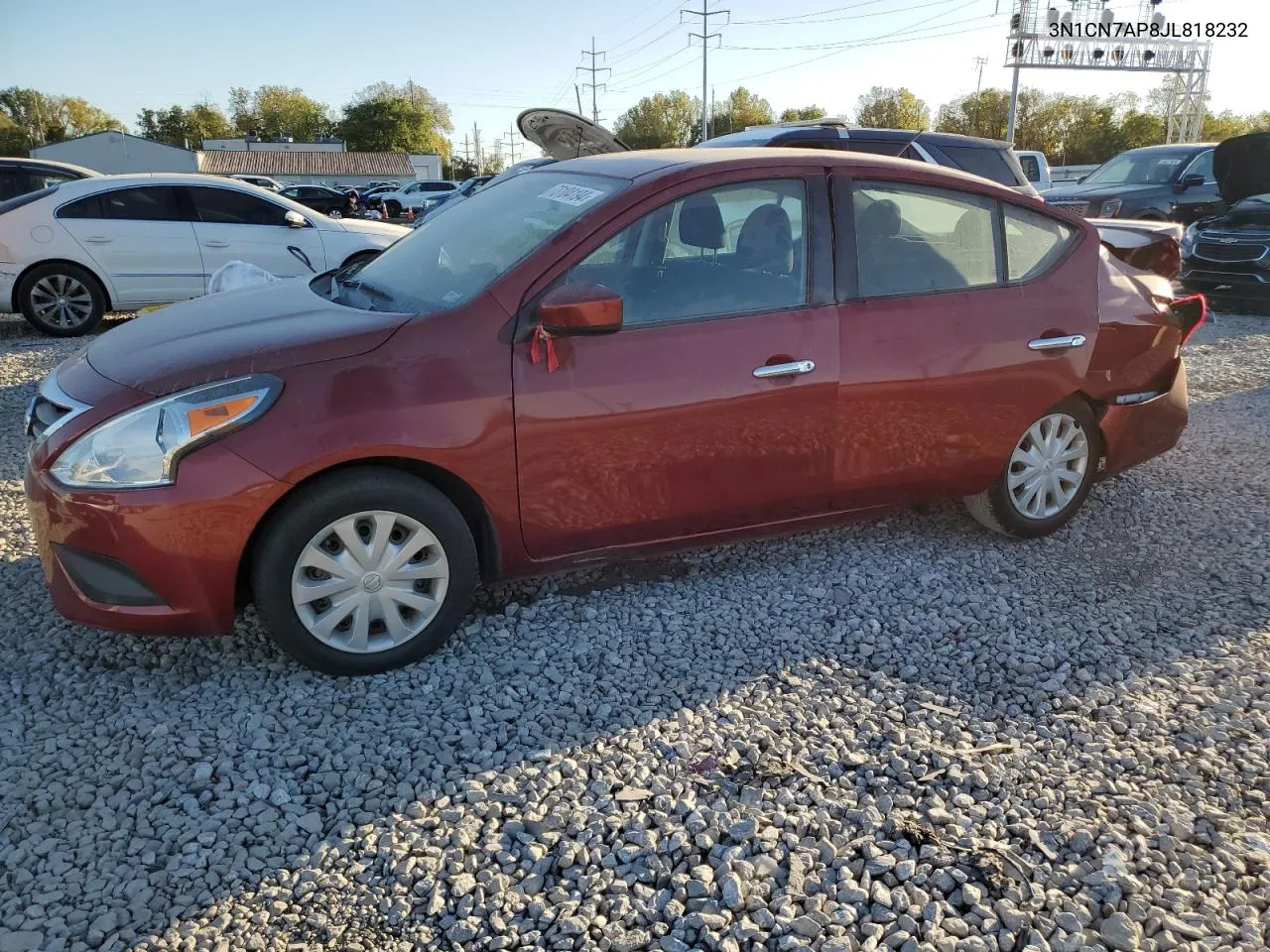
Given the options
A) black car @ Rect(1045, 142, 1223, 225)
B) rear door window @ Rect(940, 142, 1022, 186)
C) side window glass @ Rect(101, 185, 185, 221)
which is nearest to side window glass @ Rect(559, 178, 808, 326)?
rear door window @ Rect(940, 142, 1022, 186)

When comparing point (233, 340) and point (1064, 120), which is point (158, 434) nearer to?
point (233, 340)

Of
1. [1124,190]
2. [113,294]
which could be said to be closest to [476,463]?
[113,294]

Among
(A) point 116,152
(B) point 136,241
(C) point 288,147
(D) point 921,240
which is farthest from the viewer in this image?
(C) point 288,147

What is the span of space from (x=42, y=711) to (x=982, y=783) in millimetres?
2880

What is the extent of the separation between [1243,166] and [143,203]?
479 inches

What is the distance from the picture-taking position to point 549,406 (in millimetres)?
3264

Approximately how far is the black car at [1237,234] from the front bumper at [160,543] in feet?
36.4

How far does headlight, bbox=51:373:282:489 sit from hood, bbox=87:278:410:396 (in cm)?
8

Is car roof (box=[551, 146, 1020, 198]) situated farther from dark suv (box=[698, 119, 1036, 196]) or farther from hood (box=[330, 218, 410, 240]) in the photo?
hood (box=[330, 218, 410, 240])

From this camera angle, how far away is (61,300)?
29.1 feet

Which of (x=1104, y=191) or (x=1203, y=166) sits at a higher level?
(x=1203, y=166)

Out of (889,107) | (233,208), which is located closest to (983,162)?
(233,208)

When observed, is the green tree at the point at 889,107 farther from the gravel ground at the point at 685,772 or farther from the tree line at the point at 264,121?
the gravel ground at the point at 685,772

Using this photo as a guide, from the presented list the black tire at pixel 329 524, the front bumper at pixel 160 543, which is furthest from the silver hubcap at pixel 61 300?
the black tire at pixel 329 524
